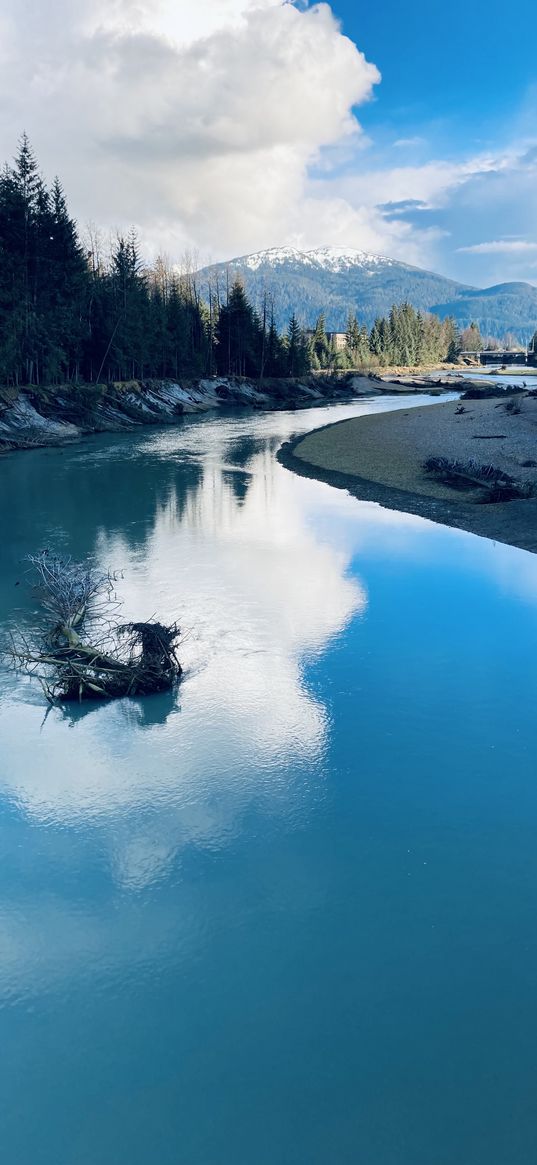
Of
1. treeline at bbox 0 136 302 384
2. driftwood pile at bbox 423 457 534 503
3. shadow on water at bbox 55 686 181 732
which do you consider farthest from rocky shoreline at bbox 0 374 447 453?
shadow on water at bbox 55 686 181 732

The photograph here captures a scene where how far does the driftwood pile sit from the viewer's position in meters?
28.2

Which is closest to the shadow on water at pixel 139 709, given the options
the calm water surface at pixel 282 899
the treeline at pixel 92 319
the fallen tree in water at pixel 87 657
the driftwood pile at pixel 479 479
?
the calm water surface at pixel 282 899

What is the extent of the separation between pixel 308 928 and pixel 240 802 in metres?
2.45

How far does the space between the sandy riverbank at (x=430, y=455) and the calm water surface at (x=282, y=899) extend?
9556mm

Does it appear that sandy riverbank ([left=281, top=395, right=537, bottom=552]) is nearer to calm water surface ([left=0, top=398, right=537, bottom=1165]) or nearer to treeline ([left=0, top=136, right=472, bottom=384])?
calm water surface ([left=0, top=398, right=537, bottom=1165])

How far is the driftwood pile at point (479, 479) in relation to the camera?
28156 mm

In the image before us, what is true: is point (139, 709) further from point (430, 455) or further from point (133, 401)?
point (133, 401)

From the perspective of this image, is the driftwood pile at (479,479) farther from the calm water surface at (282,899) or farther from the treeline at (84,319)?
the treeline at (84,319)

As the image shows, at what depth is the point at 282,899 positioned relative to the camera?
8.20 meters

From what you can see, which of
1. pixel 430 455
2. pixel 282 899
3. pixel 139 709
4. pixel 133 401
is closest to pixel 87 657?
pixel 139 709

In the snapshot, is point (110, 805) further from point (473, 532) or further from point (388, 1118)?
point (473, 532)

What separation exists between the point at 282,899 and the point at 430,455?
105 feet

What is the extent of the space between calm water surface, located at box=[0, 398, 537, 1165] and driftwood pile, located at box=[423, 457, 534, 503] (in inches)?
479

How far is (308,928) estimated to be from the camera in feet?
25.4
